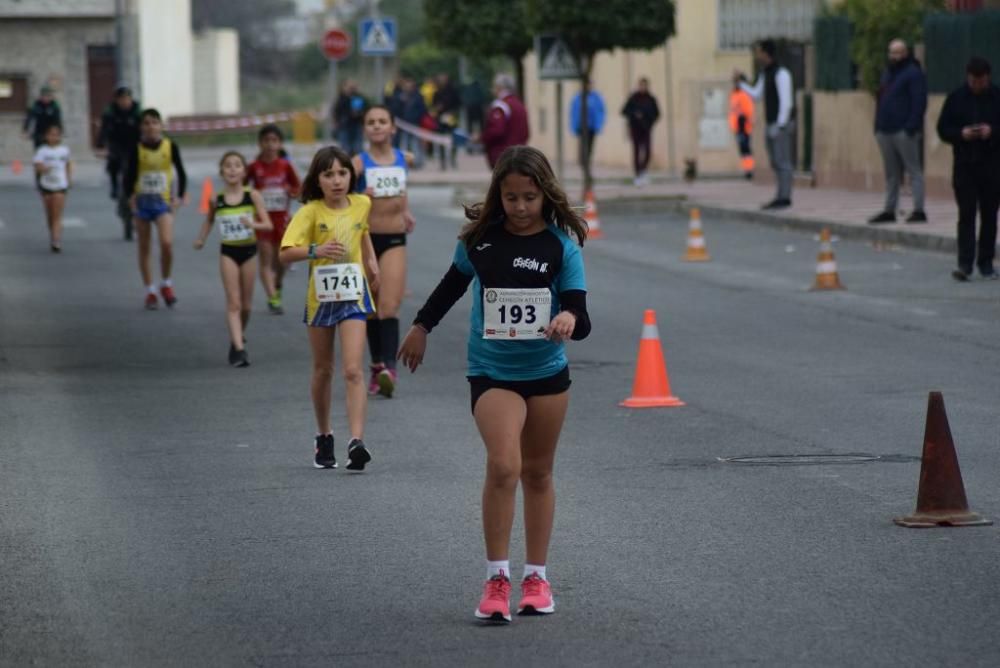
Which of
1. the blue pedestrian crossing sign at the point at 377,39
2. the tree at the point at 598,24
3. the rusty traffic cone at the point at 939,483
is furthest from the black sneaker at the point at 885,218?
the blue pedestrian crossing sign at the point at 377,39

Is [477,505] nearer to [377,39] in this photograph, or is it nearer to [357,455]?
[357,455]

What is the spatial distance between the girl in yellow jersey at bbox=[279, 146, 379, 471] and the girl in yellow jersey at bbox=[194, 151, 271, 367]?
3913 mm

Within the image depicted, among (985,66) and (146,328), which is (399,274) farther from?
(985,66)

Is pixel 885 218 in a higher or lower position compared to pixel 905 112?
lower

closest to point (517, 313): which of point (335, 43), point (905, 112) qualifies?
point (905, 112)

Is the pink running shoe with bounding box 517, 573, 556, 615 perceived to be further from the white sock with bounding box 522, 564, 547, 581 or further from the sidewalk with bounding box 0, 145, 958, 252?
the sidewalk with bounding box 0, 145, 958, 252

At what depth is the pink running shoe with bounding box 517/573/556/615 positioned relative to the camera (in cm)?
696

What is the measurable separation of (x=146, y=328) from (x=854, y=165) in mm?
16734

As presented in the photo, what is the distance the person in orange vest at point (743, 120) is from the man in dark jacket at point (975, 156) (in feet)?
59.8

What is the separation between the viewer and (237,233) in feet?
49.8

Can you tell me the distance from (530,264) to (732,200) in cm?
2423

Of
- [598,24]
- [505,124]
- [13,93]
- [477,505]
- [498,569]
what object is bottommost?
[477,505]

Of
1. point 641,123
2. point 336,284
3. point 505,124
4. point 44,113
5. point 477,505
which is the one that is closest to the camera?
point 477,505

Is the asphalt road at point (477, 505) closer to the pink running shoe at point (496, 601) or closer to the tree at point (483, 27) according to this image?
the pink running shoe at point (496, 601)
